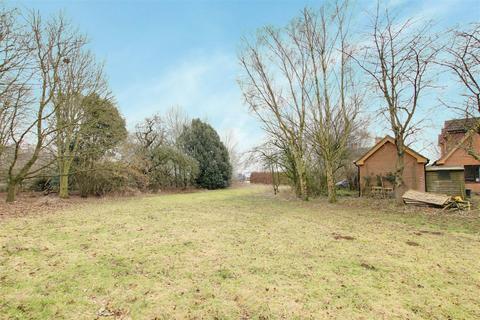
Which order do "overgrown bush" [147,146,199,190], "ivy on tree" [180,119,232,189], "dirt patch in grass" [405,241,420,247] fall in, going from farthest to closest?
"ivy on tree" [180,119,232,189], "overgrown bush" [147,146,199,190], "dirt patch in grass" [405,241,420,247]

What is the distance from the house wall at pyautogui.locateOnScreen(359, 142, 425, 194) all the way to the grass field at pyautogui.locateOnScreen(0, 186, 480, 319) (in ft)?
33.0

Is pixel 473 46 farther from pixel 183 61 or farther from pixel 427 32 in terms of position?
pixel 183 61

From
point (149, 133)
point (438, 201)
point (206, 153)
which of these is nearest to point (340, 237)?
point (438, 201)

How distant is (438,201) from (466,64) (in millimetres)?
5342

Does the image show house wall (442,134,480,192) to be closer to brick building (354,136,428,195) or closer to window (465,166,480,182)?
window (465,166,480,182)

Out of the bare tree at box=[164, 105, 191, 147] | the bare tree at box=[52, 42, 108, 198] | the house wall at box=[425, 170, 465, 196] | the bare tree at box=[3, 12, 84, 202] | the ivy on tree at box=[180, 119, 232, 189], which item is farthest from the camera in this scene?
Result: the bare tree at box=[164, 105, 191, 147]

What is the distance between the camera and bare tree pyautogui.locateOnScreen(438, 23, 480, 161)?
9.05 metres

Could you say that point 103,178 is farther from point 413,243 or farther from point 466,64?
point 466,64

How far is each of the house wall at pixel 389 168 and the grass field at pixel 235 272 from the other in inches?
396

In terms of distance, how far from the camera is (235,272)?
13.1 ft

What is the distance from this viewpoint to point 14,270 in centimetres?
384

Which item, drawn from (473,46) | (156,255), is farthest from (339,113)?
(156,255)

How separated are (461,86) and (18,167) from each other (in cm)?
2257

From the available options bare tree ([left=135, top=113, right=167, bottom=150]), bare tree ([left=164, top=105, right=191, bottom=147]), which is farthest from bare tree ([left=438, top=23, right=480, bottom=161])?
bare tree ([left=164, top=105, right=191, bottom=147])
